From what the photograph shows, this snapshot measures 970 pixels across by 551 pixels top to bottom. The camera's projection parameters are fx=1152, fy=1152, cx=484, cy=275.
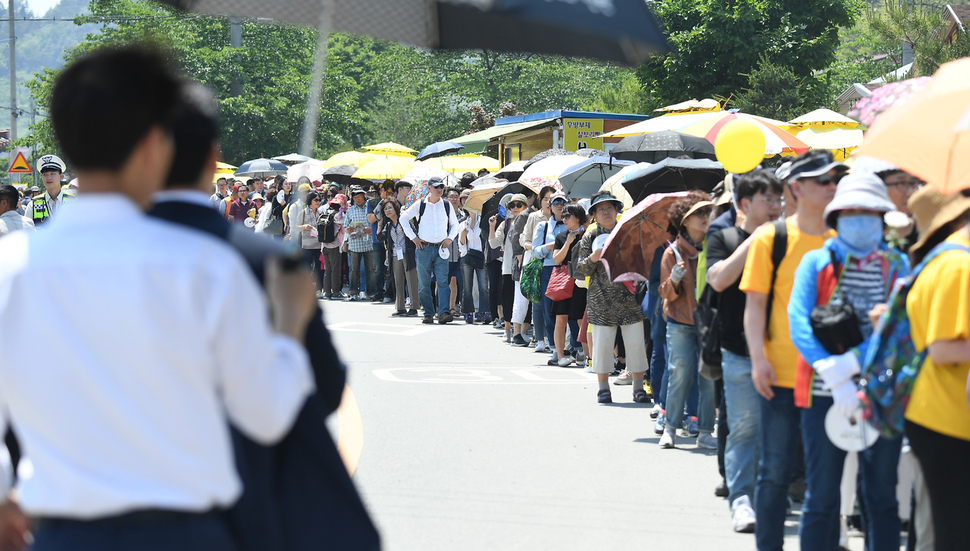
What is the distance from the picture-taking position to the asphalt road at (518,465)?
20.2 feet

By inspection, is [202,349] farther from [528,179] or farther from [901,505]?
[528,179]

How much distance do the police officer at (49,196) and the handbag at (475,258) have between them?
23.6ft

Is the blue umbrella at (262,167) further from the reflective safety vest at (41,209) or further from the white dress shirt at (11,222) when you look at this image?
the white dress shirt at (11,222)

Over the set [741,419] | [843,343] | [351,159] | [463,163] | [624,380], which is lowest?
[624,380]

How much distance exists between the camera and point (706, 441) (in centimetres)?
850

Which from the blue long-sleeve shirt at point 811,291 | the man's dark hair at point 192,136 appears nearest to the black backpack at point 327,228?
the blue long-sleeve shirt at point 811,291

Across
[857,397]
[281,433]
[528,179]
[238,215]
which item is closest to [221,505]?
[281,433]

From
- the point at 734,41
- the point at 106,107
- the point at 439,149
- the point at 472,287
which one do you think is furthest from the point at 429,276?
the point at 734,41

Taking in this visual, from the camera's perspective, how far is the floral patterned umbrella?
17.1ft

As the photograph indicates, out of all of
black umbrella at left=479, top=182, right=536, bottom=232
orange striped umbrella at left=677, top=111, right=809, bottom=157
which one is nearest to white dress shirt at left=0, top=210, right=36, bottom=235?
orange striped umbrella at left=677, top=111, right=809, bottom=157

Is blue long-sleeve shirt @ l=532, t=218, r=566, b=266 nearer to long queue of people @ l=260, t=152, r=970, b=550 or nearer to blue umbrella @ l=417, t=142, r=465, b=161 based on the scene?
long queue of people @ l=260, t=152, r=970, b=550

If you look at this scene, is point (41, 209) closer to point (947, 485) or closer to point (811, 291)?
point (811, 291)

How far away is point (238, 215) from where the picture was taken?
26328 millimetres

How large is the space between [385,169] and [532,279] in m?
10.7
